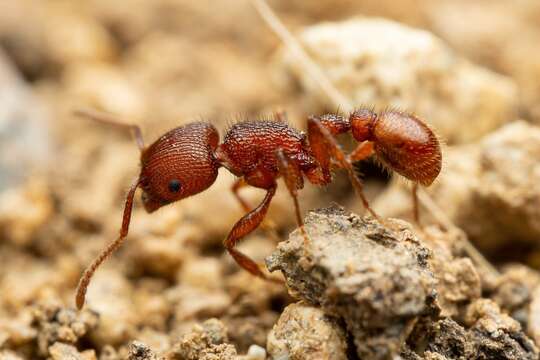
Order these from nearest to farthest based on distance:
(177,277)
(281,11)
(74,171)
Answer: (177,277), (74,171), (281,11)

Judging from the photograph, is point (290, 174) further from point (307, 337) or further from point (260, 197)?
point (260, 197)

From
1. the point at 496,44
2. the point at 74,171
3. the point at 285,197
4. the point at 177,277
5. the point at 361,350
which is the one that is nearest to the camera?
the point at 361,350

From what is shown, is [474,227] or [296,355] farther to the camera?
[474,227]

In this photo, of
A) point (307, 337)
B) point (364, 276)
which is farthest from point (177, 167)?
point (364, 276)

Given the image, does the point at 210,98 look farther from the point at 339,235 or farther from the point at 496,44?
the point at 339,235

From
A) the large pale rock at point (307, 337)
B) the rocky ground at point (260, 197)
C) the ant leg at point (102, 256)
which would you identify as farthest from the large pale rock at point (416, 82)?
the large pale rock at point (307, 337)

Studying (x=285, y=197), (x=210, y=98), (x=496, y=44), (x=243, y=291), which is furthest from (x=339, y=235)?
(x=496, y=44)

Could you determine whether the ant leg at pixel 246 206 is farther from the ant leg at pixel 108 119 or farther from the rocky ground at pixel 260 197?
the ant leg at pixel 108 119

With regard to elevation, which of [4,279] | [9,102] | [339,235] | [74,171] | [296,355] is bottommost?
[4,279]
